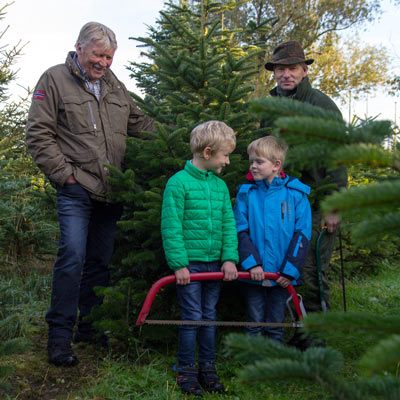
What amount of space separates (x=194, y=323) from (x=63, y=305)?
101 cm

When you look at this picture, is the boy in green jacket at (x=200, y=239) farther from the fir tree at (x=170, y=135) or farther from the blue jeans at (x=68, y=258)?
the blue jeans at (x=68, y=258)

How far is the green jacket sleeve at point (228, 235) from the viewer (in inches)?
149

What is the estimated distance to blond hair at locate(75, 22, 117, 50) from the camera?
13.1 feet

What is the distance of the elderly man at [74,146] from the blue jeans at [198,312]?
2.80ft

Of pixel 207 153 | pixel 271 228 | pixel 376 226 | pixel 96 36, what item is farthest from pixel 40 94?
pixel 376 226

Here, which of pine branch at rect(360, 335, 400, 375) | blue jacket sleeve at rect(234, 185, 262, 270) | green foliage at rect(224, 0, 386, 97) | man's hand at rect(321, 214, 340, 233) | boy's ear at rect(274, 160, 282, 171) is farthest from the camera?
green foliage at rect(224, 0, 386, 97)

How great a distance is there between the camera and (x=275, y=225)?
12.9 ft

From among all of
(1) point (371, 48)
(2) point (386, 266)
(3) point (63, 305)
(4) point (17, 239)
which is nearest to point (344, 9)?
(1) point (371, 48)

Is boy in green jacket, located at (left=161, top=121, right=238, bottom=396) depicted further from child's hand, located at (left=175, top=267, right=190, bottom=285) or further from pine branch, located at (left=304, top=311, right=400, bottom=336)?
pine branch, located at (left=304, top=311, right=400, bottom=336)

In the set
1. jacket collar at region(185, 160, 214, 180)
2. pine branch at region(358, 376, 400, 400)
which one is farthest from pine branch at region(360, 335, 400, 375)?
jacket collar at region(185, 160, 214, 180)

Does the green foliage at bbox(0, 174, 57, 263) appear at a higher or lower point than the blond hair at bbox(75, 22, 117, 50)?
lower

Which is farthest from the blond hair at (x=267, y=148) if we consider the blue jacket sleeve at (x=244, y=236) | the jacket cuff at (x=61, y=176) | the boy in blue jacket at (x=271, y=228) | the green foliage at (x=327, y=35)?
the green foliage at (x=327, y=35)

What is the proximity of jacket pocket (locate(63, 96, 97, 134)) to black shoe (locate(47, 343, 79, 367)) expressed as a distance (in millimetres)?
1565

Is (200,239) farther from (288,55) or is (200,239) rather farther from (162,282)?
(288,55)
